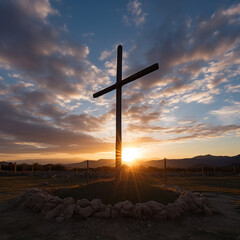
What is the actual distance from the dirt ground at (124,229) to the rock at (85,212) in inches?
6.4

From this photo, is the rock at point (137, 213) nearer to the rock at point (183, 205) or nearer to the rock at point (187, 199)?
the rock at point (183, 205)

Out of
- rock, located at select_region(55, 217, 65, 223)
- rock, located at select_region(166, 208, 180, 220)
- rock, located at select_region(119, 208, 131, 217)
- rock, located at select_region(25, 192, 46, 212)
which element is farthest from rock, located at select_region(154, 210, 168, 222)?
rock, located at select_region(25, 192, 46, 212)

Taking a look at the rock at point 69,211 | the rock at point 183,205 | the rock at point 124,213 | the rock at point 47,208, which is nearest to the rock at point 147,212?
the rock at point 124,213

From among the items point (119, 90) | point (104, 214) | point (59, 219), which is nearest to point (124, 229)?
point (104, 214)

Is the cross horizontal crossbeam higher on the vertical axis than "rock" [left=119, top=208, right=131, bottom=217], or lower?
higher

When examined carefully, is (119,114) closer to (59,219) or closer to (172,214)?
(172,214)

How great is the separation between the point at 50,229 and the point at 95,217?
52.8 inches

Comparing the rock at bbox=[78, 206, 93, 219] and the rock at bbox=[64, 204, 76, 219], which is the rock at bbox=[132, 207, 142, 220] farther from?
Answer: the rock at bbox=[64, 204, 76, 219]

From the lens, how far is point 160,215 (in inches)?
211

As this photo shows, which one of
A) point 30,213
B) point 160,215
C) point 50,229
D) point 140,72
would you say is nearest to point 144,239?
point 160,215

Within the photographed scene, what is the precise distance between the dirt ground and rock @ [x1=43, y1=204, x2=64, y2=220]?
210 mm

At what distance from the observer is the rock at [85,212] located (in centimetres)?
551

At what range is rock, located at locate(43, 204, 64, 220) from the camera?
18.9 ft

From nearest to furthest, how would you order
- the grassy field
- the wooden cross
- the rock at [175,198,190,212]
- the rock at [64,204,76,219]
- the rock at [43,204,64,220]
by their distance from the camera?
1. the rock at [64,204,76,219]
2. the rock at [43,204,64,220]
3. the rock at [175,198,190,212]
4. the wooden cross
5. the grassy field
